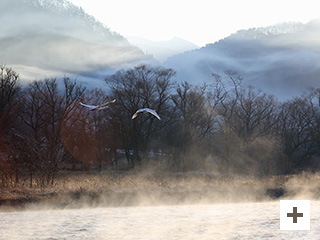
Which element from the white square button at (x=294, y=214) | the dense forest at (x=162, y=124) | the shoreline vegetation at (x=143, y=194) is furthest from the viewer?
the dense forest at (x=162, y=124)

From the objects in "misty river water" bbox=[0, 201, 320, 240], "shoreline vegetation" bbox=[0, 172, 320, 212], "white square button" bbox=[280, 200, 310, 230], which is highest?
"shoreline vegetation" bbox=[0, 172, 320, 212]

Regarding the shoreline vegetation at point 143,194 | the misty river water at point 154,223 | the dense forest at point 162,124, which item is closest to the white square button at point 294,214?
the misty river water at point 154,223

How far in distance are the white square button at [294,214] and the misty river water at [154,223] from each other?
12.2 inches

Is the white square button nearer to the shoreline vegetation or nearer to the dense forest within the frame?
the shoreline vegetation

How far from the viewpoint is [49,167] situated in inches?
915

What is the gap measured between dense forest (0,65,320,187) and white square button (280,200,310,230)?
22.9 meters

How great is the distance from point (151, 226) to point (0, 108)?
37.6 meters

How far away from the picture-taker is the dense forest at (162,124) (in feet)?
166

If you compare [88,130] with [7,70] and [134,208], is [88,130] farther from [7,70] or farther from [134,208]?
[134,208]

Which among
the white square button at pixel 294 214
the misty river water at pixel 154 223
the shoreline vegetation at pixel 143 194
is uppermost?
the shoreline vegetation at pixel 143 194

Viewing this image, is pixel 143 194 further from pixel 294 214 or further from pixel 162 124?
pixel 162 124

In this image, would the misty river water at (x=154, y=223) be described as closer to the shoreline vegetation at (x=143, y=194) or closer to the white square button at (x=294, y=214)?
the white square button at (x=294, y=214)

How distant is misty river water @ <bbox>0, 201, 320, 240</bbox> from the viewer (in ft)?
48.6

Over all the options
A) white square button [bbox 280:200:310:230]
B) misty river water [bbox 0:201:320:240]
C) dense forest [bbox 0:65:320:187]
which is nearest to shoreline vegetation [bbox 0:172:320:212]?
misty river water [bbox 0:201:320:240]
